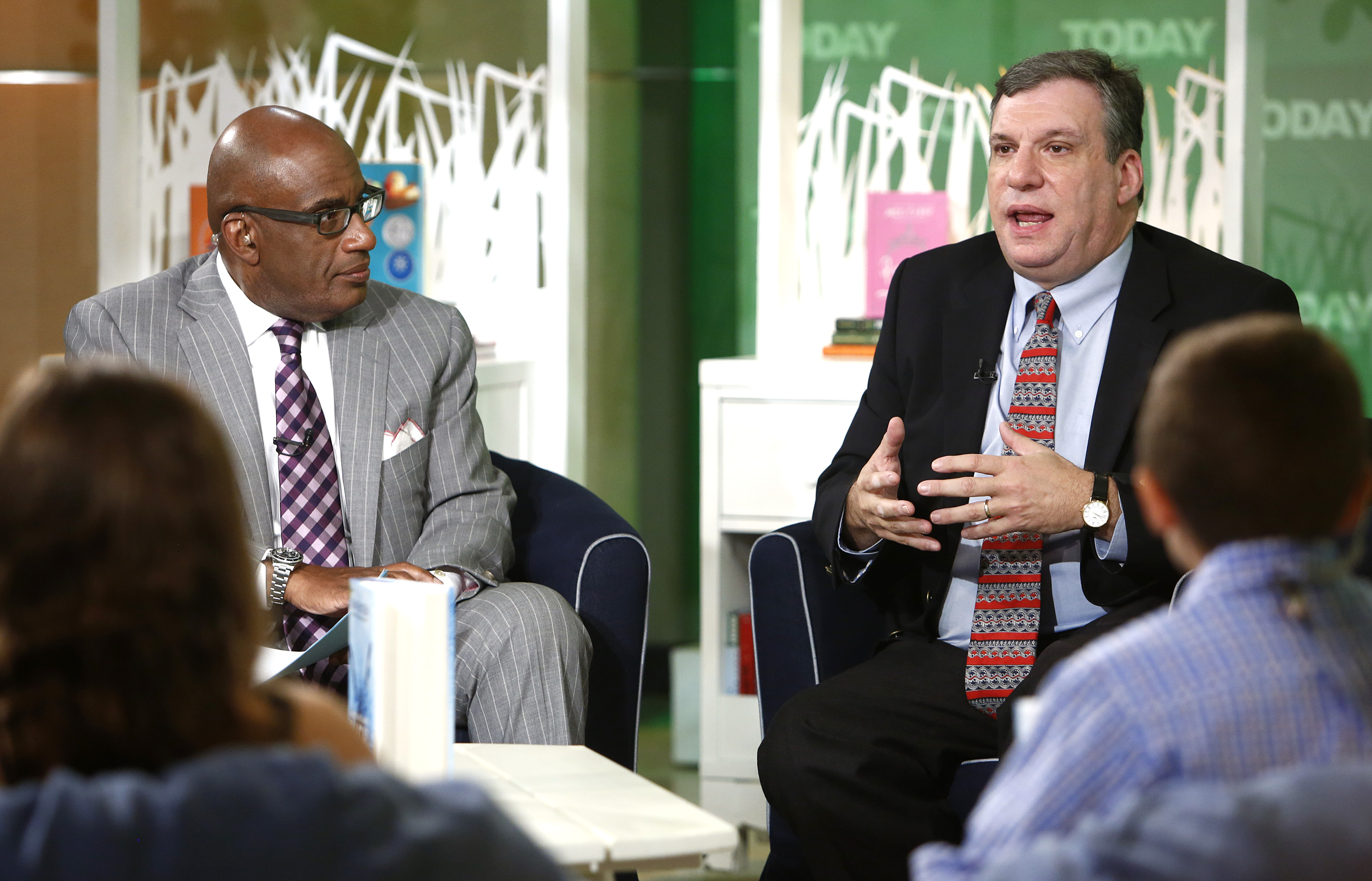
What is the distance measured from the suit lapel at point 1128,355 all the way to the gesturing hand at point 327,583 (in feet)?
3.56

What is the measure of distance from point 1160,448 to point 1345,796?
275mm

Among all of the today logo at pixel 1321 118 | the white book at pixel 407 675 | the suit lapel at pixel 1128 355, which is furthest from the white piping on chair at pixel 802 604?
the today logo at pixel 1321 118

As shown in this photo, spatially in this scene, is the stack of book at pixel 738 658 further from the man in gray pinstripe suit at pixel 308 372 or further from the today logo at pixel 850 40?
the today logo at pixel 850 40

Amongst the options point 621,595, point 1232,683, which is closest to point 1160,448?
point 1232,683

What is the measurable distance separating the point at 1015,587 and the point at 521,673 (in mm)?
793

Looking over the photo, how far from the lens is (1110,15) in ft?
12.0

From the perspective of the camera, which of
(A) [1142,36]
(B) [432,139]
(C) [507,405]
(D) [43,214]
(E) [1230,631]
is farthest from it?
(D) [43,214]

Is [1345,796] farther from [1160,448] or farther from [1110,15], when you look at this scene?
[1110,15]

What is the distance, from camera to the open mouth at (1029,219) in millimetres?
2422

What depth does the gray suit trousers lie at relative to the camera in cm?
218

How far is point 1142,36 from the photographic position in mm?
3639

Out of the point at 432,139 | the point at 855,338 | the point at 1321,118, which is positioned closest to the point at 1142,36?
the point at 1321,118

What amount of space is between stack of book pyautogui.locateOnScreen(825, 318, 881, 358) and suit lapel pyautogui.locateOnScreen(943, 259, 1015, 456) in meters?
0.75

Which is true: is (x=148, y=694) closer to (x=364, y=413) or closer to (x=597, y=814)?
(x=597, y=814)
